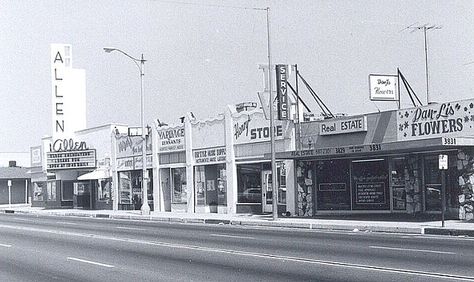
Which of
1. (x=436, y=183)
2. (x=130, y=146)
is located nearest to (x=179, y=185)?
(x=130, y=146)

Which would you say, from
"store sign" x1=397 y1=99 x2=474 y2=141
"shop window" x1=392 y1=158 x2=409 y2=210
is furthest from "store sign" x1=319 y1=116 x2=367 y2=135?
"shop window" x1=392 y1=158 x2=409 y2=210

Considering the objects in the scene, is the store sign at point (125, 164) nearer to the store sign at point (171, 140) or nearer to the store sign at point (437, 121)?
the store sign at point (171, 140)

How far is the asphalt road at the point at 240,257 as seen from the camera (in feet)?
40.3

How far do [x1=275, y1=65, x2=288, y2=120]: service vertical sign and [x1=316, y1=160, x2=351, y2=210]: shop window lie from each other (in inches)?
113

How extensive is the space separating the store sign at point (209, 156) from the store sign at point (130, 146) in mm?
5490

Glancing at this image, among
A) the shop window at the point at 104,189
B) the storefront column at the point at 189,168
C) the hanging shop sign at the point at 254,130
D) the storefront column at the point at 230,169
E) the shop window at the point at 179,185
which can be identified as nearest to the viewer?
the hanging shop sign at the point at 254,130

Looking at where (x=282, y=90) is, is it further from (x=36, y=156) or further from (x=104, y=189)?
(x=36, y=156)

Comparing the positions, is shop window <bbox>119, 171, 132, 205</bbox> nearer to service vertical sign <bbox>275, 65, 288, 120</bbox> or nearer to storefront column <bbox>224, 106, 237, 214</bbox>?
storefront column <bbox>224, 106, 237, 214</bbox>

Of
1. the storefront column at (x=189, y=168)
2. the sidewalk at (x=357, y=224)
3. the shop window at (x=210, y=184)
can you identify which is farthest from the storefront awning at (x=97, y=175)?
the sidewalk at (x=357, y=224)

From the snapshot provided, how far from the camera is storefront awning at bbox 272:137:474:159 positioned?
23.4 metres

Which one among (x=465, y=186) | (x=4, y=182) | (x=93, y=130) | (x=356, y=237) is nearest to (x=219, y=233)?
(x=356, y=237)

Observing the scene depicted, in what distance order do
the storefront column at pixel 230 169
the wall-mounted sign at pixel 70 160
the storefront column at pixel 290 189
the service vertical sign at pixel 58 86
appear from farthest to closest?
the service vertical sign at pixel 58 86
the wall-mounted sign at pixel 70 160
the storefront column at pixel 230 169
the storefront column at pixel 290 189

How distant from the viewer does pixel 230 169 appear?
35500 mm

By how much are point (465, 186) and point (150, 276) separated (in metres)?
15.9
